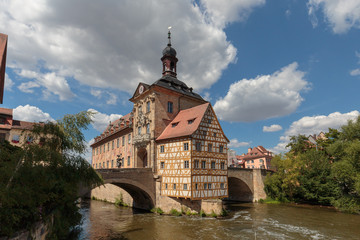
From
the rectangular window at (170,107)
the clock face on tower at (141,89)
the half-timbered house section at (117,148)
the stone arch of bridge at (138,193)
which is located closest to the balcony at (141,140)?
the rectangular window at (170,107)

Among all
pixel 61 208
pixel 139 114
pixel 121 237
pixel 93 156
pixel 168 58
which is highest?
pixel 168 58

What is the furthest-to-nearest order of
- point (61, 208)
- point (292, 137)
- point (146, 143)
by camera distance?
point (292, 137) < point (146, 143) < point (61, 208)

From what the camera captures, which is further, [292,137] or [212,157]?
[292,137]

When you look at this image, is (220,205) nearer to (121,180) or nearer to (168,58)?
(121,180)

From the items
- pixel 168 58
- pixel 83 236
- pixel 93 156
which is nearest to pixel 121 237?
pixel 83 236

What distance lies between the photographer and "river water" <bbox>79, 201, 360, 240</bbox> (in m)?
16.2

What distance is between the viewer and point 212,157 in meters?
24.3

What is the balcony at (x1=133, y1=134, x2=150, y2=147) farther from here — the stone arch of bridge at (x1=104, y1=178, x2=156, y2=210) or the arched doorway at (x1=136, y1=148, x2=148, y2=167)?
the stone arch of bridge at (x1=104, y1=178, x2=156, y2=210)

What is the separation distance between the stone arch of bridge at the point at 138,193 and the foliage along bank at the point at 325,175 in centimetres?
1773

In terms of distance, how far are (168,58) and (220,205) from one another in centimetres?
2107

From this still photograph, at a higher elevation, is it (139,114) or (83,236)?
(139,114)

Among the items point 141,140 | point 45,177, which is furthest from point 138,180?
point 45,177

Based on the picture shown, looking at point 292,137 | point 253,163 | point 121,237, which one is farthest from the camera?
point 253,163

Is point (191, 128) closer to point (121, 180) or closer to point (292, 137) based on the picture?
point (121, 180)
